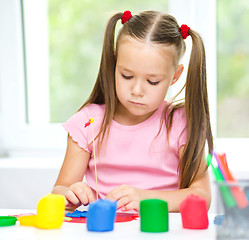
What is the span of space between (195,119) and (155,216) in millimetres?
480

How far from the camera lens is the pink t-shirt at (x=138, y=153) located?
126 cm

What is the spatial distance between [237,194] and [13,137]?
149 centimetres

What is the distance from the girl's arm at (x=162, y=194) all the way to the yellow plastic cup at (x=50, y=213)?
0.68 ft

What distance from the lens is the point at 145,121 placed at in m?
1.31

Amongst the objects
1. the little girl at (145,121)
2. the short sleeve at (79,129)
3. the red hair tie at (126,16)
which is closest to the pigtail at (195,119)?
the little girl at (145,121)

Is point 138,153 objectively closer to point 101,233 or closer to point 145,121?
point 145,121

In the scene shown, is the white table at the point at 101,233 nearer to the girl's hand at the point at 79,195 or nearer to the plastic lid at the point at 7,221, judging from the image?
the plastic lid at the point at 7,221

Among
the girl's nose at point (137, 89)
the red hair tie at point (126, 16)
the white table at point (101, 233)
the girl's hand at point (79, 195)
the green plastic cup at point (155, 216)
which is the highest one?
the red hair tie at point (126, 16)

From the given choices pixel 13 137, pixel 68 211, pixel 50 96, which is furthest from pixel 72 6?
pixel 68 211

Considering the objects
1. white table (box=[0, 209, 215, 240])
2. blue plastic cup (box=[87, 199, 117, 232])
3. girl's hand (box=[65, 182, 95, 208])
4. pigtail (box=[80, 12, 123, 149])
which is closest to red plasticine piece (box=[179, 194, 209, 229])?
white table (box=[0, 209, 215, 240])

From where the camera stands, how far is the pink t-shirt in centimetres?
126

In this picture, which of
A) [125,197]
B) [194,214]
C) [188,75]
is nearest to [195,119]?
[188,75]

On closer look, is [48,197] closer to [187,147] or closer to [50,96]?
[187,147]

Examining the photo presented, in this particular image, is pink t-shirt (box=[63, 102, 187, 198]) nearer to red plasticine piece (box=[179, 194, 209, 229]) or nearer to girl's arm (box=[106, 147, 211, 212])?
girl's arm (box=[106, 147, 211, 212])
